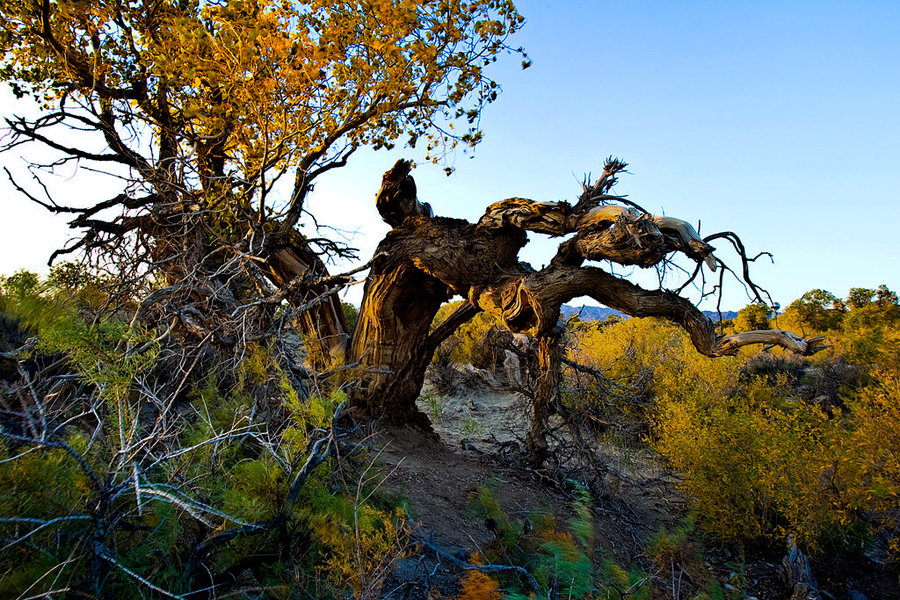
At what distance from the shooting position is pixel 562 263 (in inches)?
204

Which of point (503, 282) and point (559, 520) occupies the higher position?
point (503, 282)

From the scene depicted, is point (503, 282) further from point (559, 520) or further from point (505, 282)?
point (559, 520)

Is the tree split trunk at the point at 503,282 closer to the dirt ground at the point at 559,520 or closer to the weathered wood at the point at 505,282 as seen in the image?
the weathered wood at the point at 505,282

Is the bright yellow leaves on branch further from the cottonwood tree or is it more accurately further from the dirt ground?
the dirt ground

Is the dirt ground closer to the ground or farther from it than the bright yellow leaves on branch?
closer to the ground

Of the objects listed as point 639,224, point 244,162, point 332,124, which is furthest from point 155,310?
point 639,224

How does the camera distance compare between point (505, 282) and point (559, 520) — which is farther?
point (505, 282)

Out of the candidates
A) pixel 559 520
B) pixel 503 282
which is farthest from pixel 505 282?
pixel 559 520

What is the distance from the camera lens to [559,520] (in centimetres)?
460

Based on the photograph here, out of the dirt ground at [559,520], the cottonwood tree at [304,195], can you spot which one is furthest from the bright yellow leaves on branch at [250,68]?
the dirt ground at [559,520]

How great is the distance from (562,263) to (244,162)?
3.61 metres

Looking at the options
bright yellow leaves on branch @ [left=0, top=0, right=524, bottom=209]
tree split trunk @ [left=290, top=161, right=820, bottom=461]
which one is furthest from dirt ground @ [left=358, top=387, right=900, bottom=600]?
bright yellow leaves on branch @ [left=0, top=0, right=524, bottom=209]

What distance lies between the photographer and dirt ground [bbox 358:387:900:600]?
10.9 feet

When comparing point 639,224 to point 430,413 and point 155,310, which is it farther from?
point 430,413
